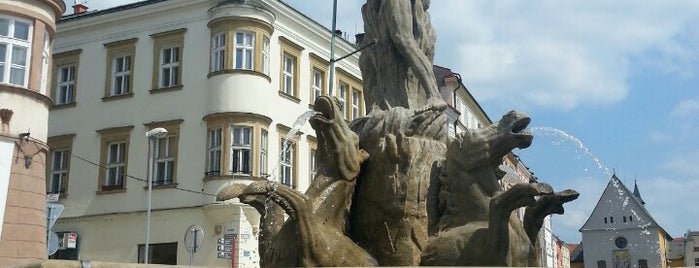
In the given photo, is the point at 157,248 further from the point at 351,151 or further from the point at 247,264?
the point at 351,151

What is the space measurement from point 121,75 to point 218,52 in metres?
4.58

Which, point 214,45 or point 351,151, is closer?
point 351,151

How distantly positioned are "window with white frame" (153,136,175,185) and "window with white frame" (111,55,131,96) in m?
2.94

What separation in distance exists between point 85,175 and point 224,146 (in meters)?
6.36

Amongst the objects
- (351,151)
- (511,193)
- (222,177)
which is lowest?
(511,193)

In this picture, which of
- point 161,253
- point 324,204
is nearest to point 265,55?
point 161,253

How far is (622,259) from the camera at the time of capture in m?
76.4

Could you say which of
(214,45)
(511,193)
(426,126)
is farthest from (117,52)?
(511,193)

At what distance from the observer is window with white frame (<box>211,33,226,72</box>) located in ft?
96.5

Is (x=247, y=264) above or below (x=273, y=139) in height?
below

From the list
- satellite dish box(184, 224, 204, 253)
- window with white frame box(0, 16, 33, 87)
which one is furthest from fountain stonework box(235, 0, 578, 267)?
window with white frame box(0, 16, 33, 87)

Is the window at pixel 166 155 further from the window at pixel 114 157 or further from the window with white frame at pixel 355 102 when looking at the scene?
the window with white frame at pixel 355 102

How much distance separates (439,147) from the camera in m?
9.43

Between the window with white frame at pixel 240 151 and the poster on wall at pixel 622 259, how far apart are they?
50193mm
